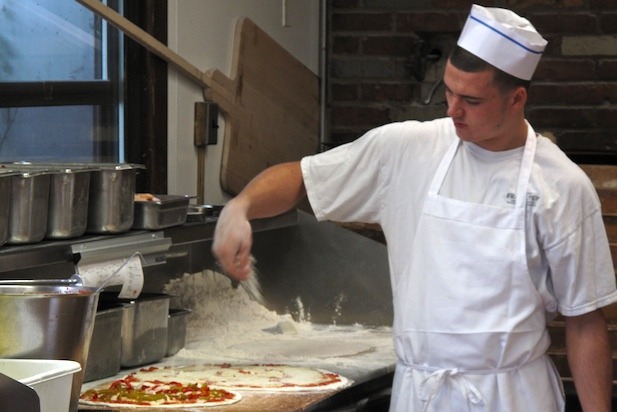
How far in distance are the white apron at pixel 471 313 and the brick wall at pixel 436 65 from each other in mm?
2092

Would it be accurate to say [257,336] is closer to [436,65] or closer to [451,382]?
[451,382]

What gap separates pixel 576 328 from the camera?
252cm

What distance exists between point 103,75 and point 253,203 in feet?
4.19

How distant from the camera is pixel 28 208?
261cm

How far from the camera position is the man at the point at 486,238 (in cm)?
245

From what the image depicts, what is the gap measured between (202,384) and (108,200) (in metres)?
0.49

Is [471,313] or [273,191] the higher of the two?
[273,191]

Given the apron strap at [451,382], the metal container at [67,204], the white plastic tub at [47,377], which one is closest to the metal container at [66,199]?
the metal container at [67,204]

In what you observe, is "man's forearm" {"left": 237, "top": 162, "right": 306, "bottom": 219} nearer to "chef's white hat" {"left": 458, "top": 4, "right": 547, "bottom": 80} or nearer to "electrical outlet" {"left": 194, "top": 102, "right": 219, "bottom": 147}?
"chef's white hat" {"left": 458, "top": 4, "right": 547, "bottom": 80}

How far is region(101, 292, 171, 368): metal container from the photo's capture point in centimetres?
289

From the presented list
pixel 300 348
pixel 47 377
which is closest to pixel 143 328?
pixel 300 348

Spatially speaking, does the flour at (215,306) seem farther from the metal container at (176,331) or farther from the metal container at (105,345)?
the metal container at (105,345)

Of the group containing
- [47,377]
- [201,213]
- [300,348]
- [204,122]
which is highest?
[204,122]

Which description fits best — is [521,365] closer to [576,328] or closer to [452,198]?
[576,328]
